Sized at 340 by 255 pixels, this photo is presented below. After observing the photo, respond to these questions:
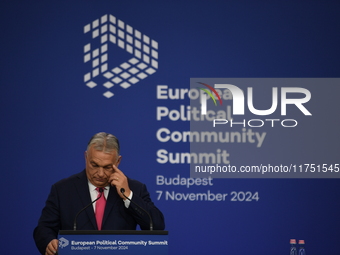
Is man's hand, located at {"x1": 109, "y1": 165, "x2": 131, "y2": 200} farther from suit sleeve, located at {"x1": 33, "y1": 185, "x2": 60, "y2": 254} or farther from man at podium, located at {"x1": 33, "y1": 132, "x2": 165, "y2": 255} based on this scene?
suit sleeve, located at {"x1": 33, "y1": 185, "x2": 60, "y2": 254}

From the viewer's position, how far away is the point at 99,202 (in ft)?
11.4

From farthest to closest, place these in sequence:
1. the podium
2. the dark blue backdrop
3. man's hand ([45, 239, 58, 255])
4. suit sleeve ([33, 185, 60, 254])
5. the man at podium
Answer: the dark blue backdrop, the man at podium, suit sleeve ([33, 185, 60, 254]), man's hand ([45, 239, 58, 255]), the podium

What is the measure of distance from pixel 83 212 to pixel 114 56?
2.50 meters

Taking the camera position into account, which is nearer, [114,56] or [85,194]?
[85,194]

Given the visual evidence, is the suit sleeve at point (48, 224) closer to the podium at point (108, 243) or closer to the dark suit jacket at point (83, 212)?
the dark suit jacket at point (83, 212)

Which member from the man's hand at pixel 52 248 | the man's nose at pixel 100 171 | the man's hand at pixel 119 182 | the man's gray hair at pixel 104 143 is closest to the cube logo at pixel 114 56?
the man's gray hair at pixel 104 143

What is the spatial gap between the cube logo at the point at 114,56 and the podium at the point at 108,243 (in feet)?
9.54

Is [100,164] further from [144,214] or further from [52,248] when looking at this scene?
[52,248]

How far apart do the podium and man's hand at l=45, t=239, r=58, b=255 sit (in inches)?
12.2

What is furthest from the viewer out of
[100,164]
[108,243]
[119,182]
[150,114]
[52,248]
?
[150,114]

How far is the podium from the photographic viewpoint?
2721mm

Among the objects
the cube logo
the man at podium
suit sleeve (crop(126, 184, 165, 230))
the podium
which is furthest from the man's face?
the cube logo

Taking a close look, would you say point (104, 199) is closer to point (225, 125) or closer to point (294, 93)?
point (225, 125)

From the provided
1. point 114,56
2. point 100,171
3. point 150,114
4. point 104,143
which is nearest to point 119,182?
point 100,171
